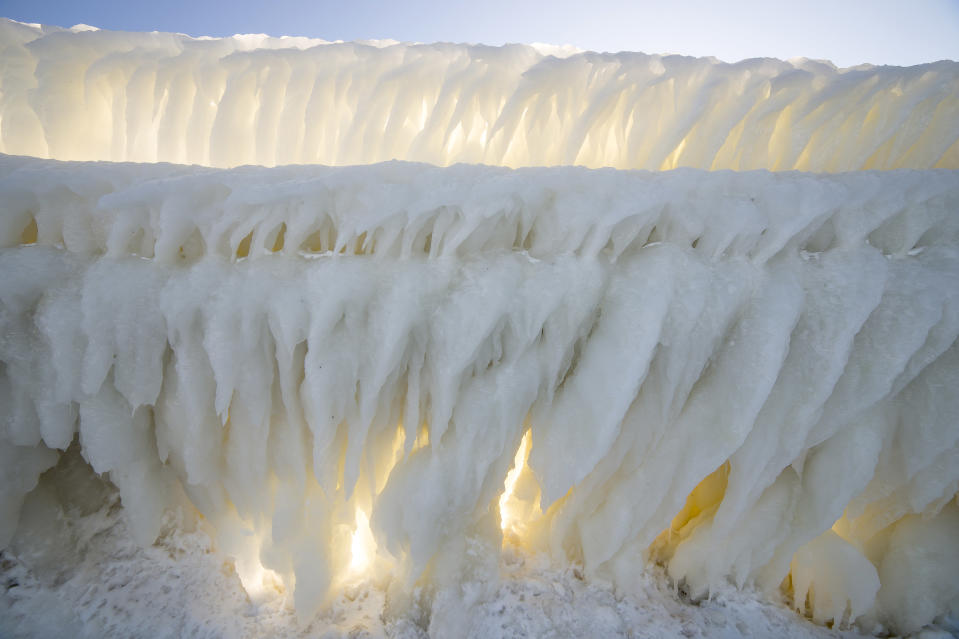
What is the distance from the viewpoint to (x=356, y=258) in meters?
1.67

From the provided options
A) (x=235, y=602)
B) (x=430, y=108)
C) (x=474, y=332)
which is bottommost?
(x=235, y=602)

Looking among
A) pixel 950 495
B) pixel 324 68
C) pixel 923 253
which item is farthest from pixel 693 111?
pixel 950 495

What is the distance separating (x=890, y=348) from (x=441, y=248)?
5.28 ft

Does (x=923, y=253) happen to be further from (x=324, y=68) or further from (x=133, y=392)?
(x=133, y=392)

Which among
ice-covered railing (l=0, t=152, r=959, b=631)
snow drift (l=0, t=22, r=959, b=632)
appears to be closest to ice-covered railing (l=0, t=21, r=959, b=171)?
snow drift (l=0, t=22, r=959, b=632)

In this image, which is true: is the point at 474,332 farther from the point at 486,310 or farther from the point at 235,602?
the point at 235,602

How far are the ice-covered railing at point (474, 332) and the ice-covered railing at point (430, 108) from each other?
41 centimetres

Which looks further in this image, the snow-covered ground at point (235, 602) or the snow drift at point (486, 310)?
the snow-covered ground at point (235, 602)

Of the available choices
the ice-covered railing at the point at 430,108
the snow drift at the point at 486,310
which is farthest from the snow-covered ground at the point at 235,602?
the ice-covered railing at the point at 430,108

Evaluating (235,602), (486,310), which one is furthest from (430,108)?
(235,602)

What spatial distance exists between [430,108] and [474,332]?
3.86 feet

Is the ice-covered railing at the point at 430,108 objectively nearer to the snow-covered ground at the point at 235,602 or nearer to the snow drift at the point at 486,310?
the snow drift at the point at 486,310

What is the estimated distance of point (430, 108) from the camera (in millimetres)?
2164

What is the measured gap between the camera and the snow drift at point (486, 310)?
1.62 meters
